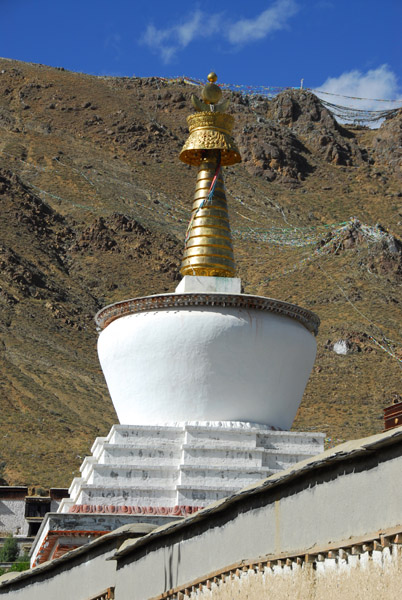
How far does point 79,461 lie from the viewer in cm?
3469

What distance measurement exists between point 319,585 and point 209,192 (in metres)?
10.6

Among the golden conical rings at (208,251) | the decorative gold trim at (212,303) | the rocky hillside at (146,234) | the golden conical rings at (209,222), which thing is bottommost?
the decorative gold trim at (212,303)

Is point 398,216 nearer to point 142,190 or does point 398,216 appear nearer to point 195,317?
point 142,190

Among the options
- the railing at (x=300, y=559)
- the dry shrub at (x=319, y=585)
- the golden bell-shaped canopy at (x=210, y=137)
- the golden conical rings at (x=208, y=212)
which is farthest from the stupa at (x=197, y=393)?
the dry shrub at (x=319, y=585)

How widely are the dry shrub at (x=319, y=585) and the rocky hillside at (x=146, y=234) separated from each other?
26576 millimetres

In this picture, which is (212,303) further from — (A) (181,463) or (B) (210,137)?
(B) (210,137)

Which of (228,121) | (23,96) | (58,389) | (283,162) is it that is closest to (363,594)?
(228,121)

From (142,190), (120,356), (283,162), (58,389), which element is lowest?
(120,356)

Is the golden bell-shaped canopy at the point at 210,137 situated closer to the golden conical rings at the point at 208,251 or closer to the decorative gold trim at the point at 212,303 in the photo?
the golden conical rings at the point at 208,251

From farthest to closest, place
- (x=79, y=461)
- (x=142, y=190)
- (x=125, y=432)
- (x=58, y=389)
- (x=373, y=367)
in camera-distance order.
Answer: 1. (x=142, y=190)
2. (x=373, y=367)
3. (x=58, y=389)
4. (x=79, y=461)
5. (x=125, y=432)

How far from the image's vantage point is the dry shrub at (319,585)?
18.0 ft

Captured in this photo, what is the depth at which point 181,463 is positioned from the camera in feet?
44.5

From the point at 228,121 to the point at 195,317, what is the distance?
372 cm

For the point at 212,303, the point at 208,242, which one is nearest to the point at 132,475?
the point at 212,303
